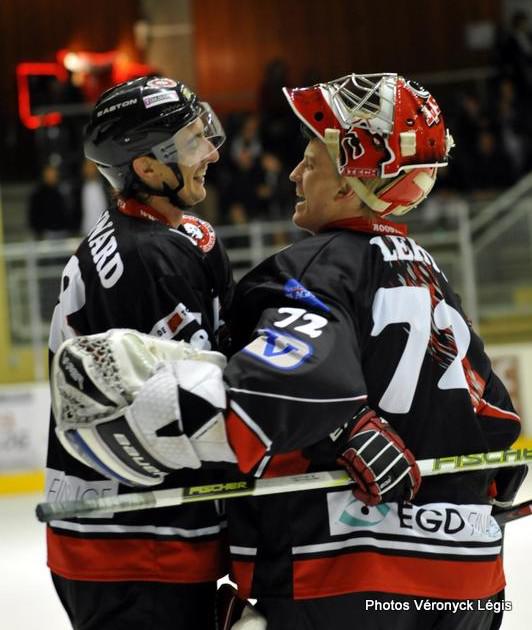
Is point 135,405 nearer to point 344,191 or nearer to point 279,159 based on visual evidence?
point 344,191

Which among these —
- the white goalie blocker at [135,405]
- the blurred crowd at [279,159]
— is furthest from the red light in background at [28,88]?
the white goalie blocker at [135,405]

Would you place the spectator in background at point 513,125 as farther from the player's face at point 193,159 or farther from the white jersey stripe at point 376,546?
the white jersey stripe at point 376,546

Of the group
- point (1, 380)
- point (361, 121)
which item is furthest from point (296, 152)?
point (361, 121)

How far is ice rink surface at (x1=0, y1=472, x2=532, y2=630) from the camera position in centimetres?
355

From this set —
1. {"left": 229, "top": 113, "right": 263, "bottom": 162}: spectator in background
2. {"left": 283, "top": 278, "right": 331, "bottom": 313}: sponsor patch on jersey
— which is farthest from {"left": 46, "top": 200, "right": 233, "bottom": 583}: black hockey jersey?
{"left": 229, "top": 113, "right": 263, "bottom": 162}: spectator in background

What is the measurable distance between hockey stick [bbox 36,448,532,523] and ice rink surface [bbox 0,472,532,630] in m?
1.72

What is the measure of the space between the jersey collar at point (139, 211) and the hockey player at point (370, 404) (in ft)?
1.15

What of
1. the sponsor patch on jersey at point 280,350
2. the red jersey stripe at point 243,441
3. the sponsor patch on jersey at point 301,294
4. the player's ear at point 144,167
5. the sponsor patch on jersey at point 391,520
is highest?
the player's ear at point 144,167

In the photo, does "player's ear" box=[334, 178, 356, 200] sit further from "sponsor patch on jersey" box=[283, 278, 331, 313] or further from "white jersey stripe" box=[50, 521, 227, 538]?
"white jersey stripe" box=[50, 521, 227, 538]

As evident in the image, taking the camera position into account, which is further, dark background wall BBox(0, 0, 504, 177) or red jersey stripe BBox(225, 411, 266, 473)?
dark background wall BBox(0, 0, 504, 177)

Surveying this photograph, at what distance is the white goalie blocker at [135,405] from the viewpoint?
4.64 feet

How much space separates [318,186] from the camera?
69.9 inches

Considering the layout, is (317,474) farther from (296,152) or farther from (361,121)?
(296,152)

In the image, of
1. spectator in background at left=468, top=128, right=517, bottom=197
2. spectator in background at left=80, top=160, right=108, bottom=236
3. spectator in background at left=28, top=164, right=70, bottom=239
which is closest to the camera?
spectator in background at left=80, top=160, right=108, bottom=236
